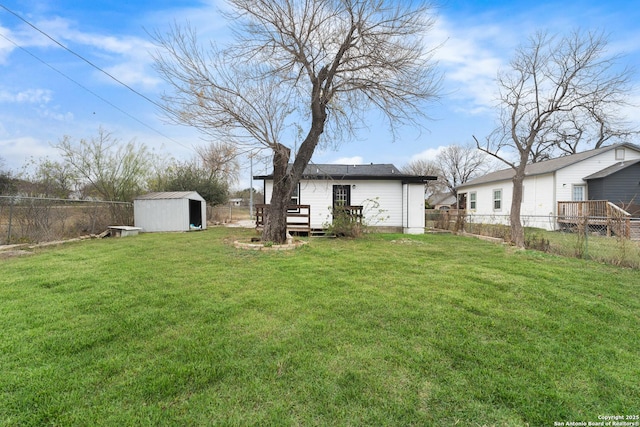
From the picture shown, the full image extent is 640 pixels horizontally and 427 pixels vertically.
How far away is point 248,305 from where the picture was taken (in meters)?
3.38

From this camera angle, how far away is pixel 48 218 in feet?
28.2

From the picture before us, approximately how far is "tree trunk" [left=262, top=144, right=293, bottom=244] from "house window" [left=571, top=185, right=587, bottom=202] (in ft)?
50.2

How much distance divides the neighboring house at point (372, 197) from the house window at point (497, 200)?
Answer: 831 cm

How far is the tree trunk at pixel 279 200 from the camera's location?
765cm

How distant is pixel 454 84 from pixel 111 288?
833cm

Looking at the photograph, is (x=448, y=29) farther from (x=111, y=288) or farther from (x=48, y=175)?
(x=48, y=175)

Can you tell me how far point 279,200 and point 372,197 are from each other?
596cm

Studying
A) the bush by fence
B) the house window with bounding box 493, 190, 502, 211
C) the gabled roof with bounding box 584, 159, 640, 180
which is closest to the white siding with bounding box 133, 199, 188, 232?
the bush by fence

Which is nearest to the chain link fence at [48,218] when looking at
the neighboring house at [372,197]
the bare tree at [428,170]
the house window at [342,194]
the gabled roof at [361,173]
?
the gabled roof at [361,173]

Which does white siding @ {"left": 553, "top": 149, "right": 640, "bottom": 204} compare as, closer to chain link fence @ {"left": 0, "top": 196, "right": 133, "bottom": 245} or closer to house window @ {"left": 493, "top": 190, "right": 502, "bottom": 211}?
house window @ {"left": 493, "top": 190, "right": 502, "bottom": 211}

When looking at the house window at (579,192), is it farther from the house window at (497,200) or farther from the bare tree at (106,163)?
the bare tree at (106,163)

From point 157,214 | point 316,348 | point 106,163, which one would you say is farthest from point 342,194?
point 106,163

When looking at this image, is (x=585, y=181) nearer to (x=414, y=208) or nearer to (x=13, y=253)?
(x=414, y=208)

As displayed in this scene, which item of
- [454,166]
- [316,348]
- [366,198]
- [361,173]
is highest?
[454,166]
